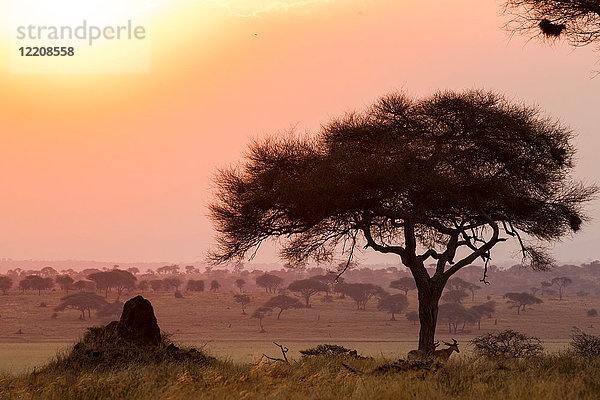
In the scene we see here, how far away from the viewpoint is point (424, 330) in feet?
80.8

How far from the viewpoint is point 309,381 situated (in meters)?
15.6

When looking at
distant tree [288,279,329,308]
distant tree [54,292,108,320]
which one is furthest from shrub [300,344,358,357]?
distant tree [288,279,329,308]

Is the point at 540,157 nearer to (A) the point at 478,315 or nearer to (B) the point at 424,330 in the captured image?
(B) the point at 424,330

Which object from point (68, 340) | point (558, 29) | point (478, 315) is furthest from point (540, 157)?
point (478, 315)

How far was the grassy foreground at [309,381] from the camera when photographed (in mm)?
13758

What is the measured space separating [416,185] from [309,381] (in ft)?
36.5

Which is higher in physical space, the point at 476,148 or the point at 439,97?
the point at 439,97

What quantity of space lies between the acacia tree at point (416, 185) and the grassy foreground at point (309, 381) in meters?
7.08

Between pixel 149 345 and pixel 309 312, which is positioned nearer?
pixel 149 345

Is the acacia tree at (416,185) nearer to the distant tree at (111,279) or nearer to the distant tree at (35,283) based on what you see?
the distant tree at (111,279)

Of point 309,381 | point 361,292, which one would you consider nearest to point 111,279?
point 361,292

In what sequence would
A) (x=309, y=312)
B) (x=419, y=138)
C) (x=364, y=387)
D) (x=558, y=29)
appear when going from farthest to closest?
(x=309, y=312)
(x=419, y=138)
(x=558, y=29)
(x=364, y=387)

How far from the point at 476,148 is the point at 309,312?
96262 millimetres

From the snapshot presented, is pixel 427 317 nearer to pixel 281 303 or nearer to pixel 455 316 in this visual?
pixel 455 316
